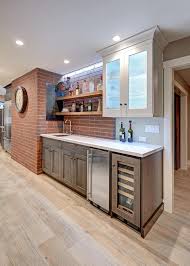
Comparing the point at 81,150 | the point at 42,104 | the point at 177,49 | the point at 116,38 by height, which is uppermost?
the point at 116,38

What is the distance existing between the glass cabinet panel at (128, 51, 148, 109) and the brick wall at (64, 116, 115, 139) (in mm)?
749

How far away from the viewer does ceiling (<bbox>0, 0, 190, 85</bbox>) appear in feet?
5.36

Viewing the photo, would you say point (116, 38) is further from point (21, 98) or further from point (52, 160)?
point (21, 98)

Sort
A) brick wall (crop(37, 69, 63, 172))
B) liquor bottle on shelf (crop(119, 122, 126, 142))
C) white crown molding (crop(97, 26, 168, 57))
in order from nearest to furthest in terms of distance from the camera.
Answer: white crown molding (crop(97, 26, 168, 57))
liquor bottle on shelf (crop(119, 122, 126, 142))
brick wall (crop(37, 69, 63, 172))

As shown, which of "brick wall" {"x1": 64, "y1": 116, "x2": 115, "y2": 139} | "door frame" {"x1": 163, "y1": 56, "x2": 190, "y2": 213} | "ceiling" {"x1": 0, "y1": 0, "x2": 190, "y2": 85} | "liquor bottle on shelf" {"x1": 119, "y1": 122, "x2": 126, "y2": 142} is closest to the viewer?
"ceiling" {"x1": 0, "y1": 0, "x2": 190, "y2": 85}

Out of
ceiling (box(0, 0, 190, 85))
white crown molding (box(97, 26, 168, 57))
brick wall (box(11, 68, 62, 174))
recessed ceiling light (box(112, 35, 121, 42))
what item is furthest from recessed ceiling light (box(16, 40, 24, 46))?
recessed ceiling light (box(112, 35, 121, 42))

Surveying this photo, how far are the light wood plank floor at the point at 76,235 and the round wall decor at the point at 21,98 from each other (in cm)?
227

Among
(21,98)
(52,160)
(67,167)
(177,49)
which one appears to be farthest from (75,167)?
(21,98)

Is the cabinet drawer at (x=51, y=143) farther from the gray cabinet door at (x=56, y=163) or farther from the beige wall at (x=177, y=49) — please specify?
the beige wall at (x=177, y=49)

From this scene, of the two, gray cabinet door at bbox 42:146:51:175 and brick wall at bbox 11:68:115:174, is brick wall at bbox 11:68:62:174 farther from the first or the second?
gray cabinet door at bbox 42:146:51:175

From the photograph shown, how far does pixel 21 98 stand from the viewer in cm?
426

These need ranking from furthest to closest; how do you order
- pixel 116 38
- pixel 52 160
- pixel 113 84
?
pixel 52 160
pixel 113 84
pixel 116 38

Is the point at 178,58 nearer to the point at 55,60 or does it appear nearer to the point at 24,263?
the point at 55,60

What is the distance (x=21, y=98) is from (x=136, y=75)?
3.22 meters
